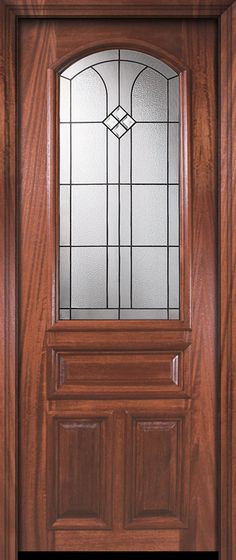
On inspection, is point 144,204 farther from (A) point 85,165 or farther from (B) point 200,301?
(B) point 200,301

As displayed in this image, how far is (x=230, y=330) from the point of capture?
6.94 feet

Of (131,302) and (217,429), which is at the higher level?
(131,302)

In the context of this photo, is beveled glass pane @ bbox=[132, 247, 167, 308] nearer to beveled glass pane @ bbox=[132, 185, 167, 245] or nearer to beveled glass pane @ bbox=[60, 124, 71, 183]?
beveled glass pane @ bbox=[132, 185, 167, 245]

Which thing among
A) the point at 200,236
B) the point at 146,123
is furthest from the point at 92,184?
the point at 200,236

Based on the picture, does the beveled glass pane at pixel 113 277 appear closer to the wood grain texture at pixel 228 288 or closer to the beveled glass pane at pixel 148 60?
the wood grain texture at pixel 228 288

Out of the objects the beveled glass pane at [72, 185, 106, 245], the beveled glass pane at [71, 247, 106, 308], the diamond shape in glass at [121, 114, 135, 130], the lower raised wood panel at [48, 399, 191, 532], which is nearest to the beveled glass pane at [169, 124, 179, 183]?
the diamond shape in glass at [121, 114, 135, 130]

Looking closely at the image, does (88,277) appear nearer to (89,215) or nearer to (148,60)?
(89,215)

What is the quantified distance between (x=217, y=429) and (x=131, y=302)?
548mm

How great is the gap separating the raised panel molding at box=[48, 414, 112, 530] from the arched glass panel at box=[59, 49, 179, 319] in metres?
0.40

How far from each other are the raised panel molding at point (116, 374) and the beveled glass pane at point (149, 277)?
19 cm

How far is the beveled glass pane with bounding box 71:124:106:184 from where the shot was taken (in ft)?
7.07

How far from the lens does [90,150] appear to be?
2158mm

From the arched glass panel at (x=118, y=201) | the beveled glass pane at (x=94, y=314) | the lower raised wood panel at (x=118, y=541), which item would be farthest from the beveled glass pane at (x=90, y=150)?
the lower raised wood panel at (x=118, y=541)

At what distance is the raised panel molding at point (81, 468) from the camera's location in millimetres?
2158
